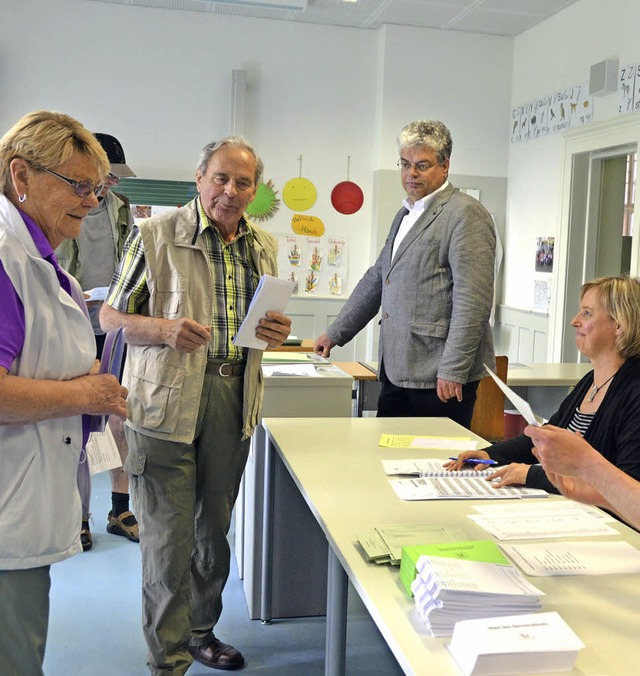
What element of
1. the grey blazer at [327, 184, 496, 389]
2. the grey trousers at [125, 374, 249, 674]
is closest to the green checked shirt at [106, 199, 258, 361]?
the grey trousers at [125, 374, 249, 674]

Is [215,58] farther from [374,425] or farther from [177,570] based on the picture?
[177,570]

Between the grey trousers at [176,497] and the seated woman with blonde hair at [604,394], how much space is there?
67 cm

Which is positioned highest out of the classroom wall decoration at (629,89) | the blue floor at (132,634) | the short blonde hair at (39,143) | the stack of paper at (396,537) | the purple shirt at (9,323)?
the classroom wall decoration at (629,89)

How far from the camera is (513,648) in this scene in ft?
3.55

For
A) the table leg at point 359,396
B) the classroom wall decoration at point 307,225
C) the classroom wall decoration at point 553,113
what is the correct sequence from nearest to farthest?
the table leg at point 359,396 < the classroom wall decoration at point 553,113 < the classroom wall decoration at point 307,225

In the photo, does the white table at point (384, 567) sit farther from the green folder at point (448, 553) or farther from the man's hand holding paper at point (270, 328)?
the man's hand holding paper at point (270, 328)

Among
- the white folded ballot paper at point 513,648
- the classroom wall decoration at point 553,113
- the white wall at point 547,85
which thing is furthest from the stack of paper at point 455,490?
the classroom wall decoration at point 553,113

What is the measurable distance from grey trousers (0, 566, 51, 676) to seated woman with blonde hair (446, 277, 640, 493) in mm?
1193

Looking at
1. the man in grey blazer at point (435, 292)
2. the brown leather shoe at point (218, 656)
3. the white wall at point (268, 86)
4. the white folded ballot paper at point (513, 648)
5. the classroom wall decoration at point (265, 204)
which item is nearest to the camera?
the white folded ballot paper at point (513, 648)

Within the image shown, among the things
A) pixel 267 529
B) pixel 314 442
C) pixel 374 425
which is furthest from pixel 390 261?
pixel 267 529

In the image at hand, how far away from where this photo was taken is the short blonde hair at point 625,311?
2152mm

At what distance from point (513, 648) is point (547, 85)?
17.3 ft

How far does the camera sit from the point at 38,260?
130 cm

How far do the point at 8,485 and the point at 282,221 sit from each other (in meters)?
4.95
